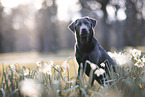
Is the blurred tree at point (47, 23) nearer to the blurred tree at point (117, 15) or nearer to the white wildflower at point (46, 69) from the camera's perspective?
the blurred tree at point (117, 15)

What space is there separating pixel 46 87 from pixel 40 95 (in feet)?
0.76

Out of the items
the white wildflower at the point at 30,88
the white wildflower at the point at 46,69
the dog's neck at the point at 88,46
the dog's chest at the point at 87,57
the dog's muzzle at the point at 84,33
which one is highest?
the dog's muzzle at the point at 84,33

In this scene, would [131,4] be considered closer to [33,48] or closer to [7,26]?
[7,26]

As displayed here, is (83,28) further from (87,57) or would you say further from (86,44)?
(87,57)

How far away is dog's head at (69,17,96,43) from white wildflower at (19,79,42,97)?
1.53 m

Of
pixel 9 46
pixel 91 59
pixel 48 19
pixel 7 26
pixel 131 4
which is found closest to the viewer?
pixel 91 59

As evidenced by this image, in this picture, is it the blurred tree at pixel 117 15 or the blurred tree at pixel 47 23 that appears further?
the blurred tree at pixel 47 23

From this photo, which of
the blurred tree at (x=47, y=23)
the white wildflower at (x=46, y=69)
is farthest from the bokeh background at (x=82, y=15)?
the white wildflower at (x=46, y=69)

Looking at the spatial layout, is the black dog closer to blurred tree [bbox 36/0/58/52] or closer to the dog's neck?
the dog's neck

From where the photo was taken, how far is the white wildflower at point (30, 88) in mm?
2948

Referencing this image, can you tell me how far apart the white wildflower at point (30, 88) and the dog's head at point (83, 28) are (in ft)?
5.03

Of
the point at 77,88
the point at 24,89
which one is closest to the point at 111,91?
the point at 77,88

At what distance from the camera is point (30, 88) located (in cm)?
302

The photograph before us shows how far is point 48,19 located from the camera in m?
28.2
